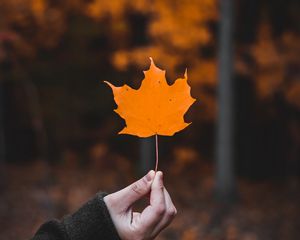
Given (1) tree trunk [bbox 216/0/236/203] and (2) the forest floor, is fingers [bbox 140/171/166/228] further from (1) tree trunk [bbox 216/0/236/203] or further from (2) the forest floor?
(1) tree trunk [bbox 216/0/236/203]

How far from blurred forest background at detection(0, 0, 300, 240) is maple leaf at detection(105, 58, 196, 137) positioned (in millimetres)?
5636

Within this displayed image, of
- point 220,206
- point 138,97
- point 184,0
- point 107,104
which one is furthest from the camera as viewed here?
point 107,104

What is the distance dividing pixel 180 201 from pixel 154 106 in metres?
9.71

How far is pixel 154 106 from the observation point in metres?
1.54

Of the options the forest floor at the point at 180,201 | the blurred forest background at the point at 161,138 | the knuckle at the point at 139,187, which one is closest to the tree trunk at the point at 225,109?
the blurred forest background at the point at 161,138

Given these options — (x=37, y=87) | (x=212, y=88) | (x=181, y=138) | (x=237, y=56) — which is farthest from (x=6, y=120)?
(x=237, y=56)

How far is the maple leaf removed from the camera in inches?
59.9

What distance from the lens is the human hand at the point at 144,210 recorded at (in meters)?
1.46

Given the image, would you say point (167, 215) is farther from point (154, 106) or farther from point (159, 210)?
point (154, 106)

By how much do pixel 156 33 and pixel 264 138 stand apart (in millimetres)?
6303

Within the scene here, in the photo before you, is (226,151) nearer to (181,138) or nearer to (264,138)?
(264,138)

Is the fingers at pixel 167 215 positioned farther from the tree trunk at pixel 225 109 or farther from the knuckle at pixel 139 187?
the tree trunk at pixel 225 109

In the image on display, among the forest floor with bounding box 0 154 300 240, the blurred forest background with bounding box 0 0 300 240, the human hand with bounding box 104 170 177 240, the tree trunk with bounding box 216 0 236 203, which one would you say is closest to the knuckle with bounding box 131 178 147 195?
the human hand with bounding box 104 170 177 240

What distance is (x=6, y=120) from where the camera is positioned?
1703 centimetres
